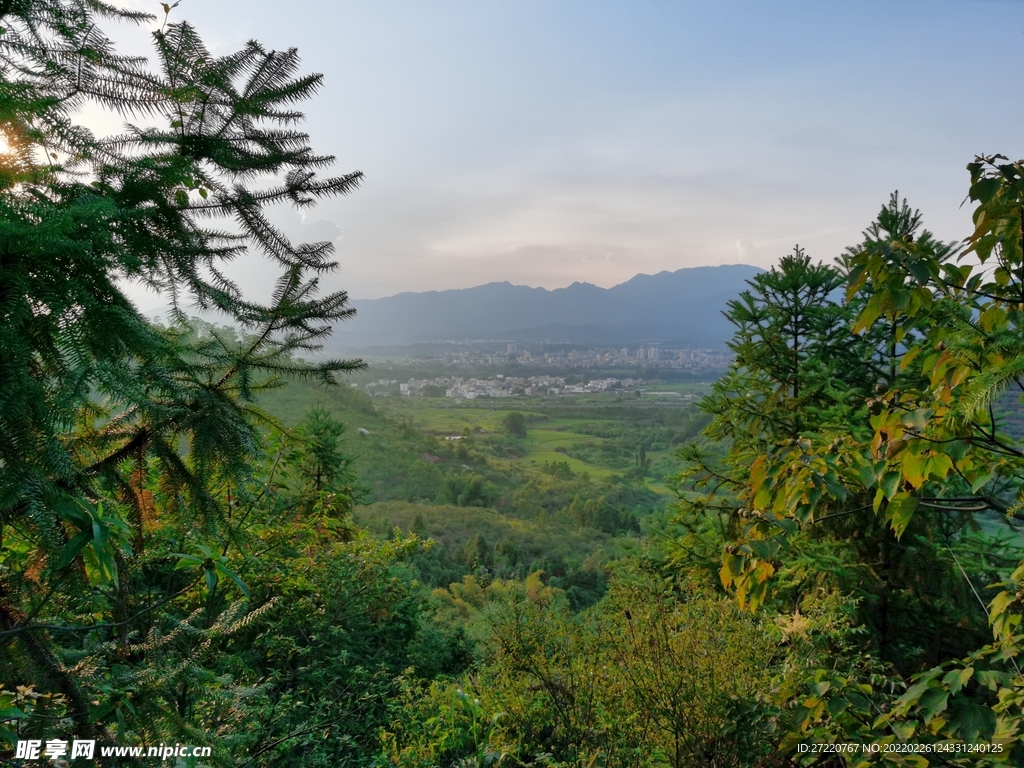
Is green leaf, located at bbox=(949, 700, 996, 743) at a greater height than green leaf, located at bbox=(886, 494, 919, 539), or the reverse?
green leaf, located at bbox=(886, 494, 919, 539)

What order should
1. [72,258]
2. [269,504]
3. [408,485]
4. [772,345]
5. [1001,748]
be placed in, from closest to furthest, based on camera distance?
1. [72,258]
2. [1001,748]
3. [269,504]
4. [772,345]
5. [408,485]

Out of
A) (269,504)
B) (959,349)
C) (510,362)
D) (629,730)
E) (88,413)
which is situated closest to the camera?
(959,349)

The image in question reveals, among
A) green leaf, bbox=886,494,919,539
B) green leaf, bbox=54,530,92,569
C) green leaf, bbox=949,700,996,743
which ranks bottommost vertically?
green leaf, bbox=949,700,996,743

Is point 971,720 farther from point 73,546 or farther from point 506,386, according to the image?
point 506,386

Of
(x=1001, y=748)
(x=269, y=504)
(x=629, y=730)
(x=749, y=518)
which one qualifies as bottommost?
(x=629, y=730)

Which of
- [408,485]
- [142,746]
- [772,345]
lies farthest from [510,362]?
[142,746]

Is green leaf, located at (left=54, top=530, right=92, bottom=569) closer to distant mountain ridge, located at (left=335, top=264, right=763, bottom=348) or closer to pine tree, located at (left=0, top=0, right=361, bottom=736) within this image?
pine tree, located at (left=0, top=0, right=361, bottom=736)

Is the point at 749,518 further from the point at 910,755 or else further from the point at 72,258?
the point at 72,258

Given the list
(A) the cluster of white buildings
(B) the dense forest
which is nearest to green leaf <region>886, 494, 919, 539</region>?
(B) the dense forest
